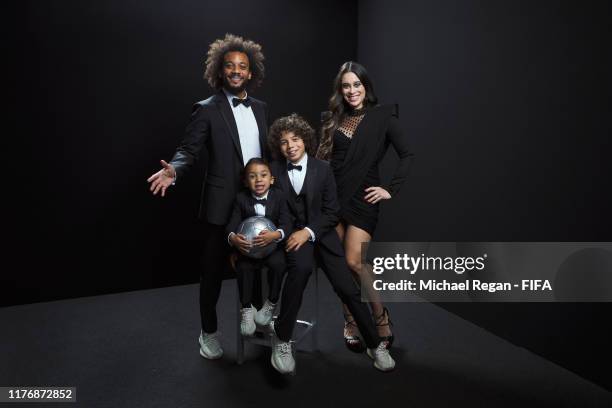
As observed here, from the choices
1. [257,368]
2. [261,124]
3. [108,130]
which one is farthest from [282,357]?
[108,130]

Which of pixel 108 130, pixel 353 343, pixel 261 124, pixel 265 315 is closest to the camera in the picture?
pixel 265 315

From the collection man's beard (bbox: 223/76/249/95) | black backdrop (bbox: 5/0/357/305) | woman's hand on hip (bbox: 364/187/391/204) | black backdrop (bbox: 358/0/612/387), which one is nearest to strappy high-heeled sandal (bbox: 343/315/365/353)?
woman's hand on hip (bbox: 364/187/391/204)

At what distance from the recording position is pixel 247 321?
2.31 meters

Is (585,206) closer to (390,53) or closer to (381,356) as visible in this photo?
(381,356)

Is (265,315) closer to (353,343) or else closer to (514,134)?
(353,343)

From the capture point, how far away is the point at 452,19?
10.5ft

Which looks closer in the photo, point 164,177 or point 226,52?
point 164,177

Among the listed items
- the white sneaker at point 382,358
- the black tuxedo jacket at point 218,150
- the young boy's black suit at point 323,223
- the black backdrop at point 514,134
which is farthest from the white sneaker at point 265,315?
the black backdrop at point 514,134

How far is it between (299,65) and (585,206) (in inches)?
108

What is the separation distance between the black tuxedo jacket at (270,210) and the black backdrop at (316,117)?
1394 mm

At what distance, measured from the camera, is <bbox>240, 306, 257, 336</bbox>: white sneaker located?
2.31m

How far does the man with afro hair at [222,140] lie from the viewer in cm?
244

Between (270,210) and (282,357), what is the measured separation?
71cm

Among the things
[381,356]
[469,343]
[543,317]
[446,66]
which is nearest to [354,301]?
[381,356]
